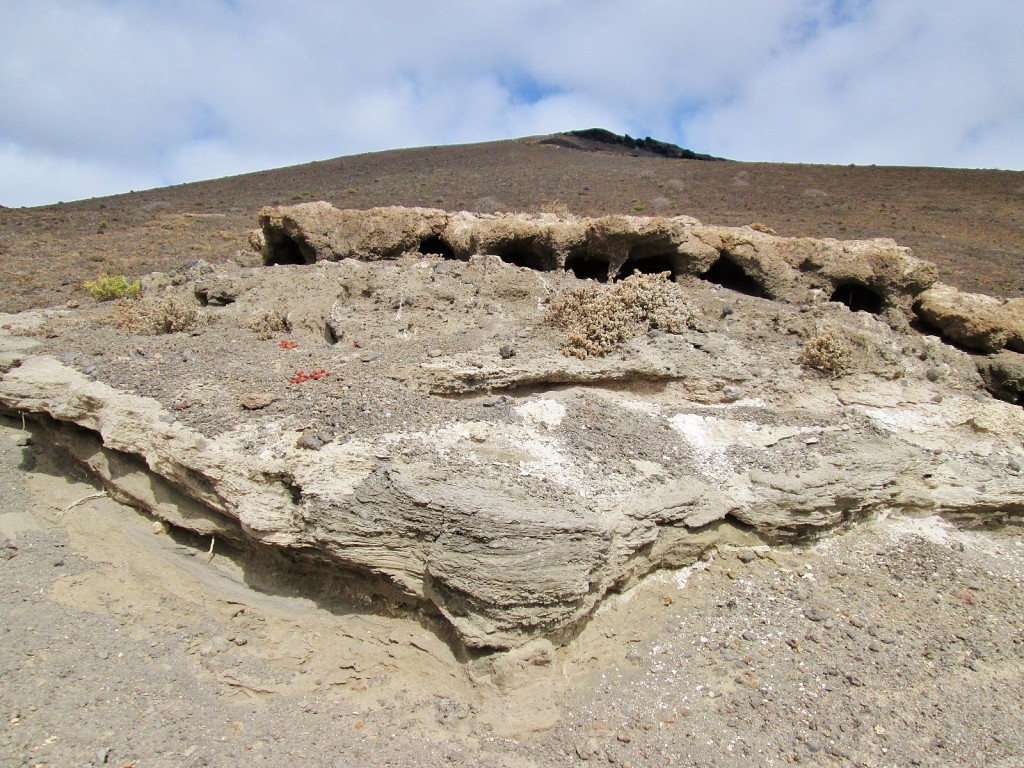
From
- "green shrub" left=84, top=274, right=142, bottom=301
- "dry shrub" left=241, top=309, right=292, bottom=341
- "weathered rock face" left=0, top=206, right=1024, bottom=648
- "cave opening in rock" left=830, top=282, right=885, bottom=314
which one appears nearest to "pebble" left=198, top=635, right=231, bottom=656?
"weathered rock face" left=0, top=206, right=1024, bottom=648

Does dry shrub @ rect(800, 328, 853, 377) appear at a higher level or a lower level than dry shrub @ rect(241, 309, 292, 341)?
higher

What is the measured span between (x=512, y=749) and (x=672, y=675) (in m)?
1.26

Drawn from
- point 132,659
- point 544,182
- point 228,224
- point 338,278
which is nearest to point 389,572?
point 132,659

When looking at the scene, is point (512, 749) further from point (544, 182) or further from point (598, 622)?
point (544, 182)

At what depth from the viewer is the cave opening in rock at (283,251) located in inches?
412

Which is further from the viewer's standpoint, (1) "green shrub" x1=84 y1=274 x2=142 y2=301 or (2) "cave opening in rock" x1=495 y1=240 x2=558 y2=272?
(1) "green shrub" x1=84 y1=274 x2=142 y2=301

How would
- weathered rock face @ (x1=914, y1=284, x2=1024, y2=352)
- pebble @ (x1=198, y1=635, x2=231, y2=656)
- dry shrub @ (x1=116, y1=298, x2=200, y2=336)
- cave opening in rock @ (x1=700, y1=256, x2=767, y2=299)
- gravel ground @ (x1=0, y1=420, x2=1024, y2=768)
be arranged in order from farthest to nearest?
1. cave opening in rock @ (x1=700, y1=256, x2=767, y2=299)
2. weathered rock face @ (x1=914, y1=284, x2=1024, y2=352)
3. dry shrub @ (x1=116, y1=298, x2=200, y2=336)
4. pebble @ (x1=198, y1=635, x2=231, y2=656)
5. gravel ground @ (x1=0, y1=420, x2=1024, y2=768)

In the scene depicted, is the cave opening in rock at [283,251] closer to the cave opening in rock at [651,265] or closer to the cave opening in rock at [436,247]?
the cave opening in rock at [436,247]

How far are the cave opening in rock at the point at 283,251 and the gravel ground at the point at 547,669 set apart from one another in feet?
20.6

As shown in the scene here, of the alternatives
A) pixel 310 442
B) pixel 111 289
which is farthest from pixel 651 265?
pixel 111 289

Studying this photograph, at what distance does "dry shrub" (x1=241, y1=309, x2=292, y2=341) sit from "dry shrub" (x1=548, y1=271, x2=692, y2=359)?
→ 349cm

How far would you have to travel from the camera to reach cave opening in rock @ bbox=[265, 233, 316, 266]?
412 inches

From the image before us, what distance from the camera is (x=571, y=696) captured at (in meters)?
4.22

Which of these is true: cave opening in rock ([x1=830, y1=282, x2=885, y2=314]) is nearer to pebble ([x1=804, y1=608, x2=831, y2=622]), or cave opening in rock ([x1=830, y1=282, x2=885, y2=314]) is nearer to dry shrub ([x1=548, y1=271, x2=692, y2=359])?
dry shrub ([x1=548, y1=271, x2=692, y2=359])
